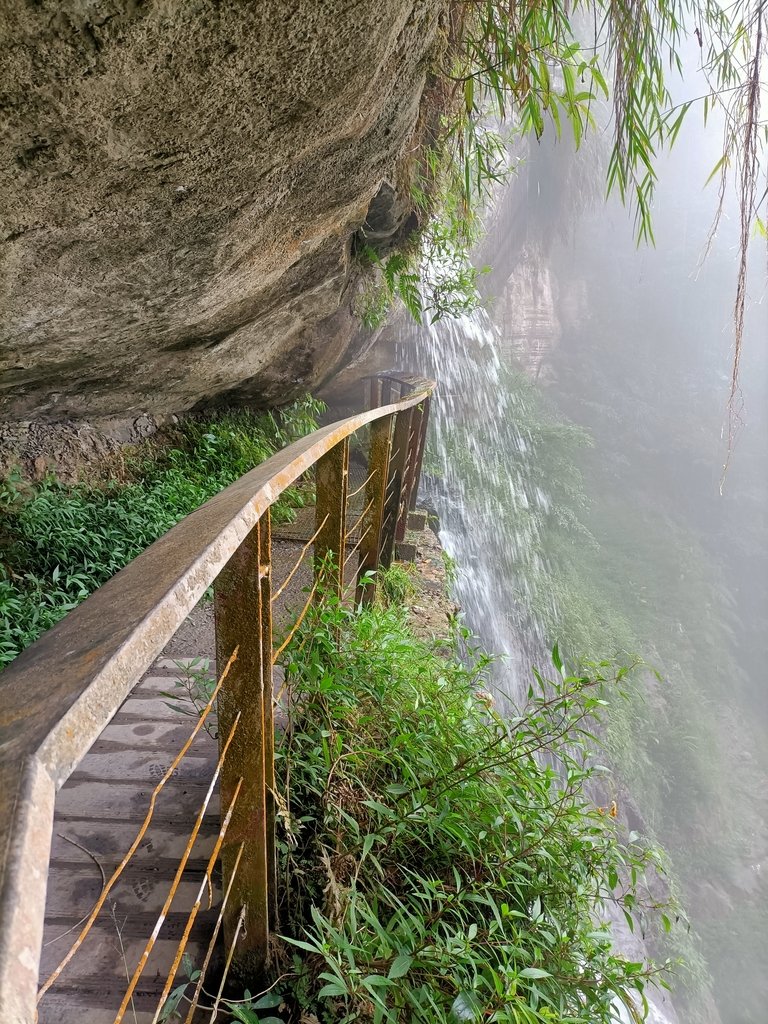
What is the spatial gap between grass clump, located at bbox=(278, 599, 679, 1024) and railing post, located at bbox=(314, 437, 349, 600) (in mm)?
166

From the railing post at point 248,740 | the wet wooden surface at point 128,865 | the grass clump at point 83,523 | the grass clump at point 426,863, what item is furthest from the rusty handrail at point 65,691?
the grass clump at point 83,523

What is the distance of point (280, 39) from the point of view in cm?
165

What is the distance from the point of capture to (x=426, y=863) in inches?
59.6

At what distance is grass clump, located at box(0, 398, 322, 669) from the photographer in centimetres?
305

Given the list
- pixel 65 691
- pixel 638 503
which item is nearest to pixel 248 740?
pixel 65 691

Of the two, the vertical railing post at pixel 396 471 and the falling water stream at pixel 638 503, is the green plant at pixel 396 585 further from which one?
the falling water stream at pixel 638 503

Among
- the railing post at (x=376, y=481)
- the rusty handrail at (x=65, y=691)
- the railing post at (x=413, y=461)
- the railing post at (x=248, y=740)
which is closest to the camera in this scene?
the rusty handrail at (x=65, y=691)

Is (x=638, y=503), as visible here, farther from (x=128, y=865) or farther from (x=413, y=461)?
(x=128, y=865)

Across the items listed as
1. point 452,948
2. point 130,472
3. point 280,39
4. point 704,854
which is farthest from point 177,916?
point 704,854

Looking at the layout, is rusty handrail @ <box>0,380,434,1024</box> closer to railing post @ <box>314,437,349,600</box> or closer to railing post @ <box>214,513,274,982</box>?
railing post @ <box>214,513,274,982</box>

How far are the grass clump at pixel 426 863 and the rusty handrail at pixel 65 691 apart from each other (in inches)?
30.5

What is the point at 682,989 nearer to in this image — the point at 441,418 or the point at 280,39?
the point at 441,418

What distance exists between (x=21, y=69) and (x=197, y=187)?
716mm

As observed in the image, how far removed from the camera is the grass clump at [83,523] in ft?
10.0
